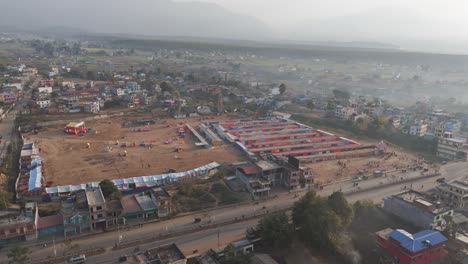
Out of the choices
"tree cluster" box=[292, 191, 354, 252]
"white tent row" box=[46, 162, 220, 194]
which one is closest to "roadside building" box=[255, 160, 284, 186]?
"white tent row" box=[46, 162, 220, 194]

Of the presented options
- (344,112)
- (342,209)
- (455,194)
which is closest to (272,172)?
(342,209)

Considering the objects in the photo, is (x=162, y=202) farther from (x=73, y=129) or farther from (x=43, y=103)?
(x=43, y=103)

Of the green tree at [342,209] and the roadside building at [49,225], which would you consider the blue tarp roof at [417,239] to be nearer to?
the green tree at [342,209]

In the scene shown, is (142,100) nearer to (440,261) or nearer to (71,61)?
(440,261)

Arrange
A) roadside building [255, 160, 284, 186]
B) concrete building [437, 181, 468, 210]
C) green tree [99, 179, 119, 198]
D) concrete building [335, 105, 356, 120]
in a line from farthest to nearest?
concrete building [335, 105, 356, 120] → roadside building [255, 160, 284, 186] → concrete building [437, 181, 468, 210] → green tree [99, 179, 119, 198]

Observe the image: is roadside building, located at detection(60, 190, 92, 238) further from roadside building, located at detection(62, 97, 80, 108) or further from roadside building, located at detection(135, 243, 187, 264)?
roadside building, located at detection(62, 97, 80, 108)

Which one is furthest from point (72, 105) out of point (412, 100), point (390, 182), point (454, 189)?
point (412, 100)
